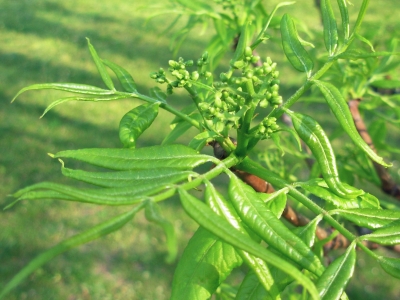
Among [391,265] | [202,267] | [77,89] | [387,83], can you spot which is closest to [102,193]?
[202,267]

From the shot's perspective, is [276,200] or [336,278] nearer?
[336,278]

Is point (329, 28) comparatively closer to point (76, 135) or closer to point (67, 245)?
point (67, 245)

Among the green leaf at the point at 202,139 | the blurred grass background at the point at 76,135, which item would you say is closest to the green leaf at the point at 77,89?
the green leaf at the point at 202,139

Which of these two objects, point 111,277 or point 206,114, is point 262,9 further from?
point 111,277

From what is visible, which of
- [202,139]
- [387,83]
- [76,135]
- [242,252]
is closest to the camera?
[242,252]

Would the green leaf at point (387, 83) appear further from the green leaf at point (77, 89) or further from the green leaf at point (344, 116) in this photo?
the green leaf at point (77, 89)

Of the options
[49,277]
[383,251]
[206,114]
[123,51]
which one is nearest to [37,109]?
[123,51]
